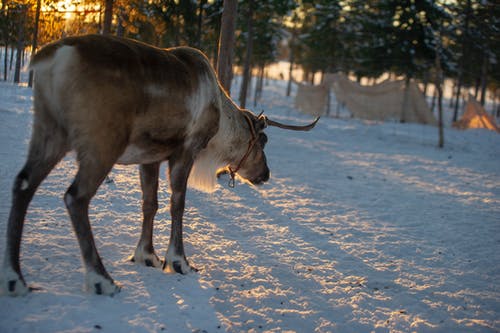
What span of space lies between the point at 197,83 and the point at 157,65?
0.41 meters

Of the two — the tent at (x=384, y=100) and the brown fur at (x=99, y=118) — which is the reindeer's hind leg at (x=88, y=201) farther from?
the tent at (x=384, y=100)

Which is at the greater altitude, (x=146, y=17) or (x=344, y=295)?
(x=146, y=17)

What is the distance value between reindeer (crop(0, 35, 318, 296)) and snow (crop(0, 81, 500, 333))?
285 millimetres

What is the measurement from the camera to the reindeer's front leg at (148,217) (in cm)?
347

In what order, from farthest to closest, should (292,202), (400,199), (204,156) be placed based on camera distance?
(400,199) → (292,202) → (204,156)

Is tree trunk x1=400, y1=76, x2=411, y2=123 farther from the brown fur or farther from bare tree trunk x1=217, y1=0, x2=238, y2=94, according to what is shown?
the brown fur

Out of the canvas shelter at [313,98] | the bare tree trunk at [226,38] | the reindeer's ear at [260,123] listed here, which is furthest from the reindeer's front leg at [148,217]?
the canvas shelter at [313,98]

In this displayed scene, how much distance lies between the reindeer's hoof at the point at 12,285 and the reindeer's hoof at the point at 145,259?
37.6 inches

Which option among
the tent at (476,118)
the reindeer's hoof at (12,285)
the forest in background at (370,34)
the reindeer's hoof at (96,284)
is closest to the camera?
the reindeer's hoof at (12,285)

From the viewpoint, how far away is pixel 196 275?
343cm

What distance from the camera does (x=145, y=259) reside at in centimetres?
347

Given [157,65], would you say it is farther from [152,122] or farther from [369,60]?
[369,60]

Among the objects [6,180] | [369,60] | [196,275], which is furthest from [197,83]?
[369,60]

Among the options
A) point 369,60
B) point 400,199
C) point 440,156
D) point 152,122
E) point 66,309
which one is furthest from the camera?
point 369,60
